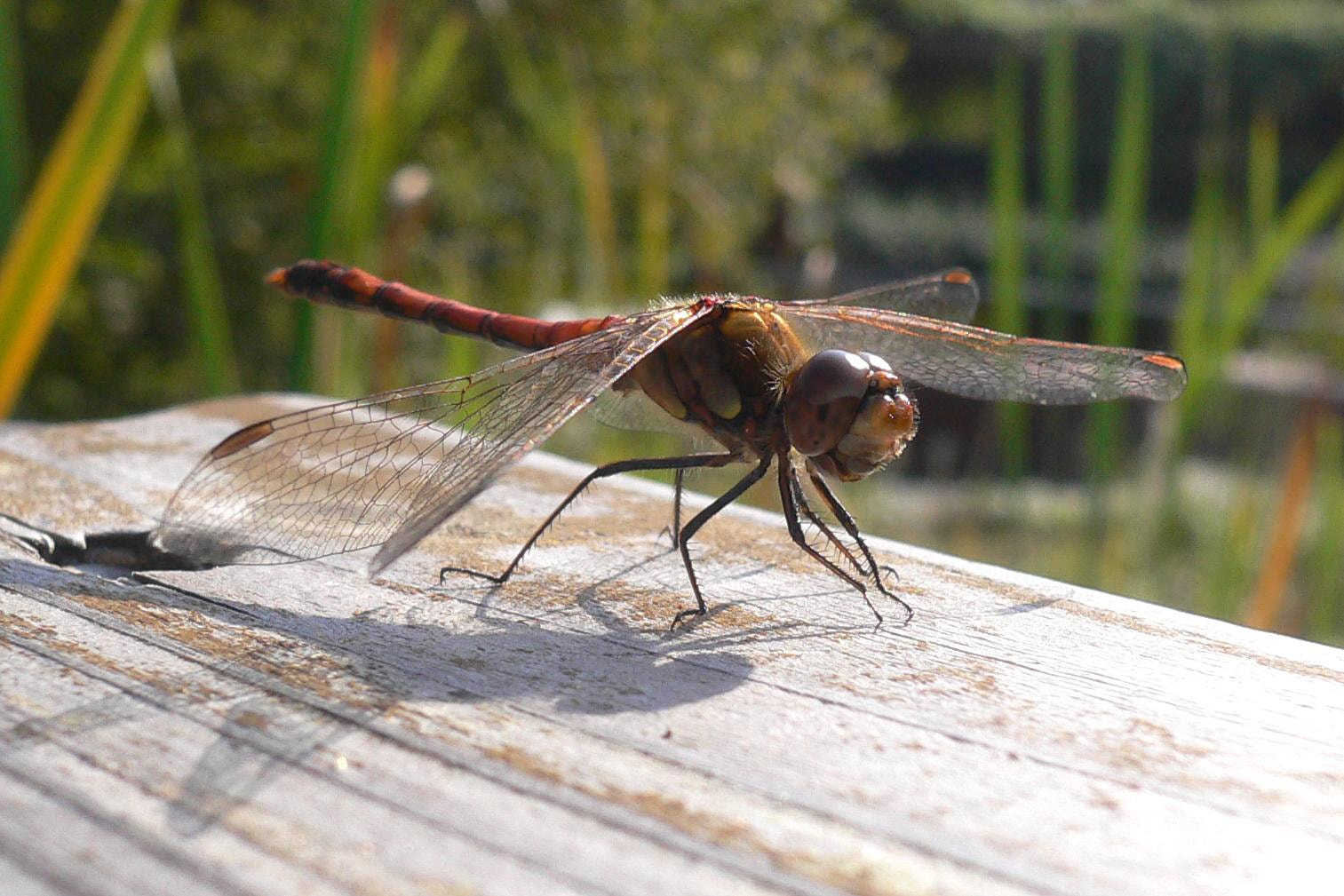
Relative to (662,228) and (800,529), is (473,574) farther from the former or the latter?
(662,228)

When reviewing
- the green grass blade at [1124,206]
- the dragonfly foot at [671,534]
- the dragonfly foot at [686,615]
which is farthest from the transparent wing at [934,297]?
the dragonfly foot at [686,615]

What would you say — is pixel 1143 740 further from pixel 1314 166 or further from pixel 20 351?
pixel 1314 166

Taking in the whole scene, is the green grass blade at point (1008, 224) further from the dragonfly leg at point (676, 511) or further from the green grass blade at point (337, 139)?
the green grass blade at point (337, 139)

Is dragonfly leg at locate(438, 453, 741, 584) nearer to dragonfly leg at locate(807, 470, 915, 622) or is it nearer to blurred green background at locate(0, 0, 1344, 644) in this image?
dragonfly leg at locate(807, 470, 915, 622)

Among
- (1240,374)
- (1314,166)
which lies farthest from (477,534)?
(1314,166)

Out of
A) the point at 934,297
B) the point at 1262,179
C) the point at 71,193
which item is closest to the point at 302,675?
the point at 71,193
